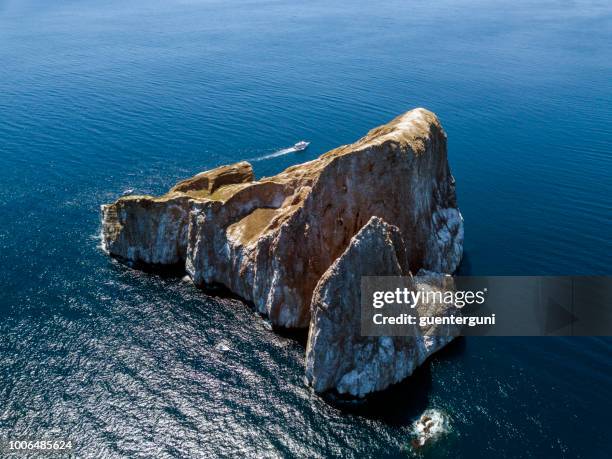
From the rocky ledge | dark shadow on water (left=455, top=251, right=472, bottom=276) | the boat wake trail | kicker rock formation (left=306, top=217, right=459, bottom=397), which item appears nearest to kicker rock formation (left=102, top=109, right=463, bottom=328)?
the rocky ledge

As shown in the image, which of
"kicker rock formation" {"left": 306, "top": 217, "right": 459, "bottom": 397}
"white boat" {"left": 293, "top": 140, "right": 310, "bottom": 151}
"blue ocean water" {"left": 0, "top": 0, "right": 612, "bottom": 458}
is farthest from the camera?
"white boat" {"left": 293, "top": 140, "right": 310, "bottom": 151}

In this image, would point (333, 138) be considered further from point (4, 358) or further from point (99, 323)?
point (4, 358)

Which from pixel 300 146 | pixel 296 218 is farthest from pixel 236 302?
pixel 300 146

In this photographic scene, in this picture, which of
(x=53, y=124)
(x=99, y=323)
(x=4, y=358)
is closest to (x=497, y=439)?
(x=99, y=323)

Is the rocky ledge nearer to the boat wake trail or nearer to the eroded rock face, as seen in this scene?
the eroded rock face

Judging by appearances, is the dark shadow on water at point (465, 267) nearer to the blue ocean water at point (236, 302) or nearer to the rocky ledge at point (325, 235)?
the blue ocean water at point (236, 302)

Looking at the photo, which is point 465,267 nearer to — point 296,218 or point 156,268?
point 296,218

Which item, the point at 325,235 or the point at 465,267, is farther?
the point at 465,267
